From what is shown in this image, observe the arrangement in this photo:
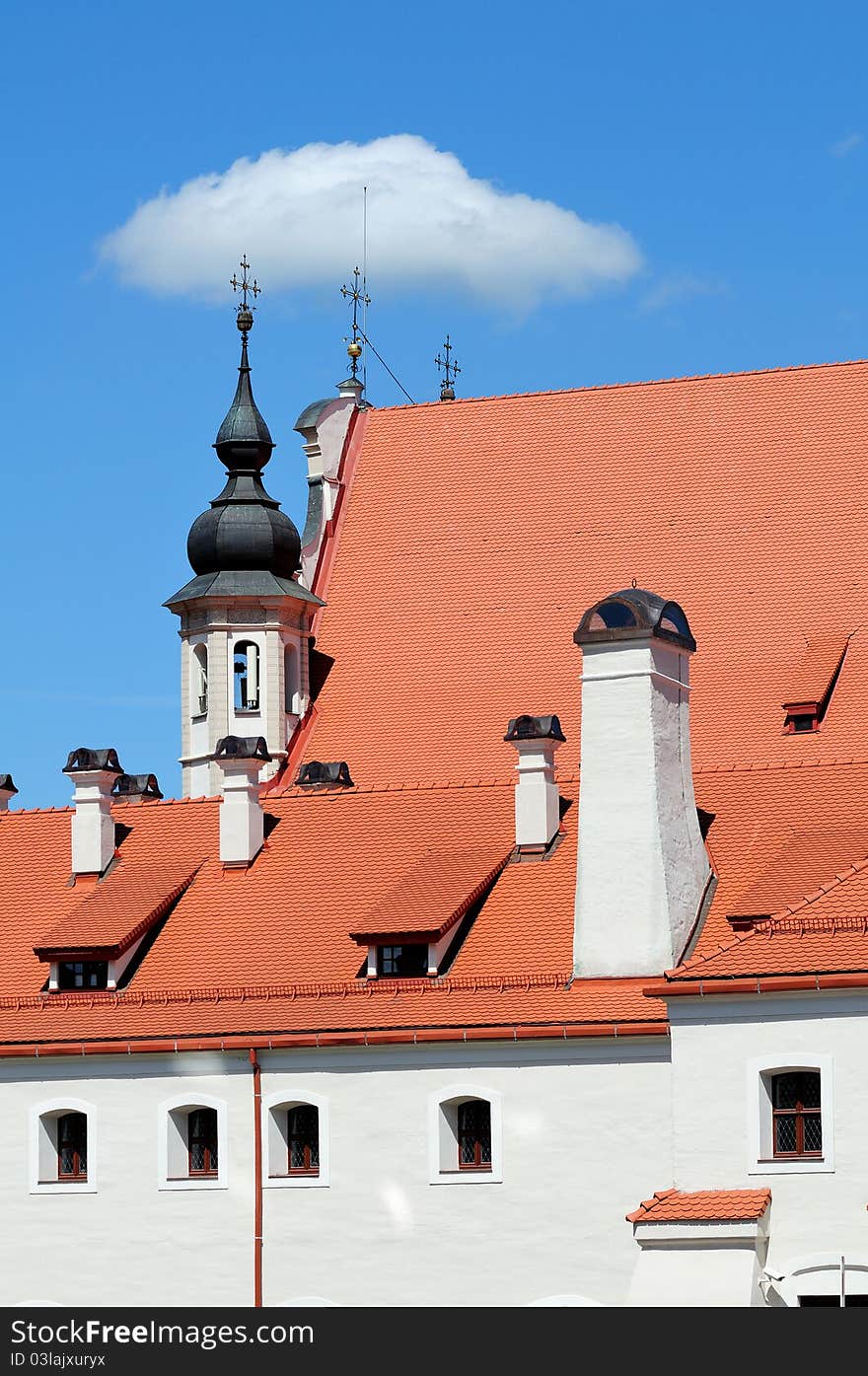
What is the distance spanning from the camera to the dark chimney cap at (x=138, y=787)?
183ft

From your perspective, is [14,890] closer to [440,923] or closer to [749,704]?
[440,923]

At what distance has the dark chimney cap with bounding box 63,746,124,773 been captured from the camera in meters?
50.7

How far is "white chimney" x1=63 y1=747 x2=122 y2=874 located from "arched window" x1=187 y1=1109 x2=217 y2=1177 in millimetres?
6166

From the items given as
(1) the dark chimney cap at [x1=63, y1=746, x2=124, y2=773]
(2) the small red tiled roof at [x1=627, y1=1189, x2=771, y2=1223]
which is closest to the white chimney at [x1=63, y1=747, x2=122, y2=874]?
(1) the dark chimney cap at [x1=63, y1=746, x2=124, y2=773]

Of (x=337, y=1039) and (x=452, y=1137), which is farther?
(x=337, y=1039)

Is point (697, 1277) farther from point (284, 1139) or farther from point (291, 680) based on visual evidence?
point (291, 680)

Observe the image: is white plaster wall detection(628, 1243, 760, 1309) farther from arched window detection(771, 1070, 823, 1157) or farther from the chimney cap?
the chimney cap

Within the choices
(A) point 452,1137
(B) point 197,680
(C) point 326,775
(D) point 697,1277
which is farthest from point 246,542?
(D) point 697,1277

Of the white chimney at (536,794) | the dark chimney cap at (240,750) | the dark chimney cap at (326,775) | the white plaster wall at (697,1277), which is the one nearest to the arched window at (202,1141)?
the white chimney at (536,794)

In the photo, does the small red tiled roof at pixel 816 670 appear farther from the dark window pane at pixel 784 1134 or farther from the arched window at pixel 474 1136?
the dark window pane at pixel 784 1134

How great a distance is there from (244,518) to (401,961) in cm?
1902

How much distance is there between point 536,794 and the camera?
46906 millimetres
